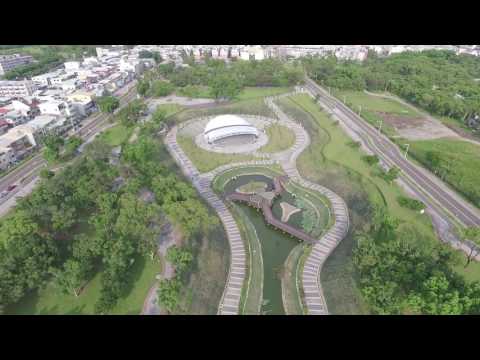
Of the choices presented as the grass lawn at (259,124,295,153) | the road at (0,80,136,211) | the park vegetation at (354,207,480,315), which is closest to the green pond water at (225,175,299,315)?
the park vegetation at (354,207,480,315)

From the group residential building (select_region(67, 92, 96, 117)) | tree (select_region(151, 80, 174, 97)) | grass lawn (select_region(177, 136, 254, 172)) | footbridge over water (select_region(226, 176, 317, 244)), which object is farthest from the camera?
tree (select_region(151, 80, 174, 97))

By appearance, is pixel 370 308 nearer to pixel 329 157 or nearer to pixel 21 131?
pixel 329 157

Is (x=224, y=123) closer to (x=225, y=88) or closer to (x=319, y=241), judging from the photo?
(x=225, y=88)

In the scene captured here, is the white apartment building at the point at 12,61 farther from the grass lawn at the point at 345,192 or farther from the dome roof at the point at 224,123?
the grass lawn at the point at 345,192

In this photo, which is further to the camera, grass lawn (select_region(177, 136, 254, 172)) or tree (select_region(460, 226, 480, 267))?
grass lawn (select_region(177, 136, 254, 172))

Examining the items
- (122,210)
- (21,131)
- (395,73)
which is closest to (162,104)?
(21,131)

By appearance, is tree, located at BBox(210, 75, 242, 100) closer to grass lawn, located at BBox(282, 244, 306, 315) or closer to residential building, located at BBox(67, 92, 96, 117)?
residential building, located at BBox(67, 92, 96, 117)

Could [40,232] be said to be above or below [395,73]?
below
